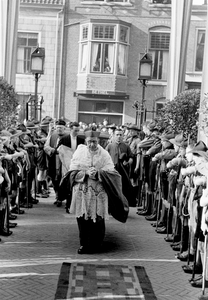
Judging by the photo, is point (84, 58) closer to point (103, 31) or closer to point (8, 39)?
point (103, 31)

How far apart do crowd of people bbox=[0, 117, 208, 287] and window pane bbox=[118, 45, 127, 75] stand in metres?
16.1

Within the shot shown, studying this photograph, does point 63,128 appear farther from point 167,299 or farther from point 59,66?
point 59,66

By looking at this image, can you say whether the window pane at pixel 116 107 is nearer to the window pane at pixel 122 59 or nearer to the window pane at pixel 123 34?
the window pane at pixel 122 59

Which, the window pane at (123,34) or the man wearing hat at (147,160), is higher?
the window pane at (123,34)

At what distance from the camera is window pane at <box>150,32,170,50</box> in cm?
3060

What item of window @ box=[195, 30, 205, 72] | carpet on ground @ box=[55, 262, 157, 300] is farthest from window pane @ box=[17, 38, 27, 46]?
carpet on ground @ box=[55, 262, 157, 300]

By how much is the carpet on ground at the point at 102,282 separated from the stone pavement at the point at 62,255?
0.11 meters

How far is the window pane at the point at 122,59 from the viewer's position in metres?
30.7

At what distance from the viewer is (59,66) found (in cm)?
3097

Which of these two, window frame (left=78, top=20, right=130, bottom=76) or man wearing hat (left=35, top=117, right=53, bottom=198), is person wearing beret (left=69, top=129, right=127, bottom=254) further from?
window frame (left=78, top=20, right=130, bottom=76)

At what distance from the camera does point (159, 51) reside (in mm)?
30938

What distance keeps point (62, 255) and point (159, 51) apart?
22.8 m

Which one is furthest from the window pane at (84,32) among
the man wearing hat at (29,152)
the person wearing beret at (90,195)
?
the person wearing beret at (90,195)

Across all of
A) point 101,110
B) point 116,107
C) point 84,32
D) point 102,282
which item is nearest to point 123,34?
point 84,32
